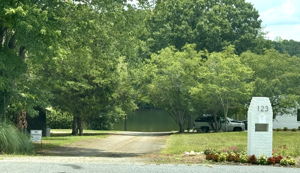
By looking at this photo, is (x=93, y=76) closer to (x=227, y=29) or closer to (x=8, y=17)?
(x=8, y=17)

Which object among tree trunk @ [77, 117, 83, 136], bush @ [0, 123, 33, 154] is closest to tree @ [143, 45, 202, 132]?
tree trunk @ [77, 117, 83, 136]

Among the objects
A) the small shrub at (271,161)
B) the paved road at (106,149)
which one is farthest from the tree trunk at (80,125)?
the small shrub at (271,161)

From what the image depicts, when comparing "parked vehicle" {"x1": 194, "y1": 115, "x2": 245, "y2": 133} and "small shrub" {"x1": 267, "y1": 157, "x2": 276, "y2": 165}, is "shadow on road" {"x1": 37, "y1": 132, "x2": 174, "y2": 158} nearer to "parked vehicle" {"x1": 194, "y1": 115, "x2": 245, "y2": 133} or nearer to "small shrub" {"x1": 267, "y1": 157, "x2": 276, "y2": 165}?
"small shrub" {"x1": 267, "y1": 157, "x2": 276, "y2": 165}

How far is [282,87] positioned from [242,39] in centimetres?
3432

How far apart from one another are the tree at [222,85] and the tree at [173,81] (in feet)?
3.77

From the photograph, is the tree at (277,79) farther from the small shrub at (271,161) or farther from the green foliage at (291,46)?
the green foliage at (291,46)

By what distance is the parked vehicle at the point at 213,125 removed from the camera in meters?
45.8

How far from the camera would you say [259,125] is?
696 inches

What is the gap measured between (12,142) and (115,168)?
320 inches

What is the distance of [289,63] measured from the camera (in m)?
46.7

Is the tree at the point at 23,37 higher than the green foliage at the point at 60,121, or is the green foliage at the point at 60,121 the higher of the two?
the tree at the point at 23,37

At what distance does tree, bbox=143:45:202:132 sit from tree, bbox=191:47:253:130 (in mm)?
1149

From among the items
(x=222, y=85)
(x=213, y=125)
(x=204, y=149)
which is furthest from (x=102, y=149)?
(x=213, y=125)

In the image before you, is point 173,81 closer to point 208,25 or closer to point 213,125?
point 213,125
